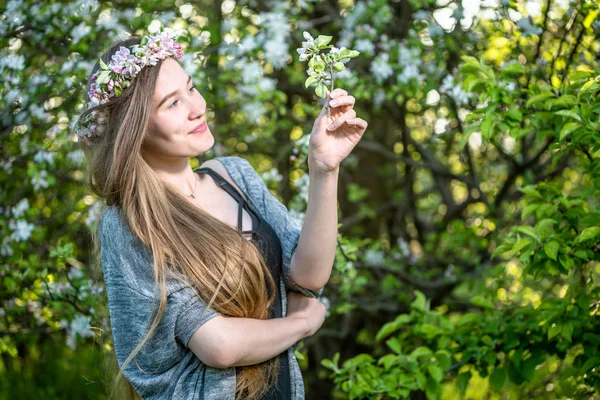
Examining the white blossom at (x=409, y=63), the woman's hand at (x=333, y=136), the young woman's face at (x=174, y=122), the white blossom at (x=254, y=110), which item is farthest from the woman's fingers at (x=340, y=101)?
the white blossom at (x=254, y=110)

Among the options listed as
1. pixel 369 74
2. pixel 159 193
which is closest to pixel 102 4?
pixel 369 74

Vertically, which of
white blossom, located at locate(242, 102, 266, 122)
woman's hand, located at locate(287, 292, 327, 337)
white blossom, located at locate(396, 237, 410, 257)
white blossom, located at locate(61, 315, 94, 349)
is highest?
woman's hand, located at locate(287, 292, 327, 337)

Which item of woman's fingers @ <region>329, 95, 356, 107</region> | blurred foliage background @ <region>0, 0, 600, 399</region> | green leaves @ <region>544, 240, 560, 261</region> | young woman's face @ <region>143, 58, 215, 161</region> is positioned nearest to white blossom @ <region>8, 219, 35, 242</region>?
blurred foliage background @ <region>0, 0, 600, 399</region>

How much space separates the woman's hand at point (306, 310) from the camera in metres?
2.02

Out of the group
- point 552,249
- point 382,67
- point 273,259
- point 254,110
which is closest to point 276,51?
point 254,110

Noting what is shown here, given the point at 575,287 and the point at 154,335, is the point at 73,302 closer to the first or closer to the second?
the point at 154,335

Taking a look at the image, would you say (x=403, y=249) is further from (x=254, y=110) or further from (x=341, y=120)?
(x=341, y=120)

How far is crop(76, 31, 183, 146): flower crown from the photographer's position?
1946 mm

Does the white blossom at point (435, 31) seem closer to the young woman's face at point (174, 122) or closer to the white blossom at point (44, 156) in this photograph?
the young woman's face at point (174, 122)

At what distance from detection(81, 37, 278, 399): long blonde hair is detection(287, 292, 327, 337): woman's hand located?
8 cm

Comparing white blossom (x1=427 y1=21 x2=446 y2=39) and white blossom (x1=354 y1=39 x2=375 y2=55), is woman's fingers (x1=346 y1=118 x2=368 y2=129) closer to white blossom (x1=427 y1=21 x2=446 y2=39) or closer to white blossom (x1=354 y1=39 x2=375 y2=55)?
white blossom (x1=354 y1=39 x2=375 y2=55)

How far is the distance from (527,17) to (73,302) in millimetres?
1996

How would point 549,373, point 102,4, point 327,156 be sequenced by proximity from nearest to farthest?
point 327,156 < point 102,4 < point 549,373

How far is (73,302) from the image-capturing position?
2719mm
